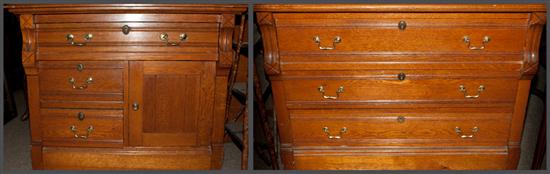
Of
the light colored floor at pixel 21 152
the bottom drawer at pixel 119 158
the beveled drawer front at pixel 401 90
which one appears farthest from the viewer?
the light colored floor at pixel 21 152

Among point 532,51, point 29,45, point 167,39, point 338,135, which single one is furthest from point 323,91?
point 29,45

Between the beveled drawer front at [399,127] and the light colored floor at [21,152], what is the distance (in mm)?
692

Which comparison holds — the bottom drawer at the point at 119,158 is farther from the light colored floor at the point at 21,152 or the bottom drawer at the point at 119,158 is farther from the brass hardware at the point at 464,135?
the brass hardware at the point at 464,135

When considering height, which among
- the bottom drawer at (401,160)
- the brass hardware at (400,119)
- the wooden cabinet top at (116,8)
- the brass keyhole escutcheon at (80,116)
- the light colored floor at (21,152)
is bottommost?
the light colored floor at (21,152)

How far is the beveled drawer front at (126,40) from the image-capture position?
103 inches

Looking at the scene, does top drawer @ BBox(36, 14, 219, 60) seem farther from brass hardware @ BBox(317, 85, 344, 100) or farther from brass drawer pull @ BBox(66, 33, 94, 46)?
brass hardware @ BBox(317, 85, 344, 100)

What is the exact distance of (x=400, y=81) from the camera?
2.52 m

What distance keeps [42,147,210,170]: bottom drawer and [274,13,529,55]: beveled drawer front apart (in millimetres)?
823

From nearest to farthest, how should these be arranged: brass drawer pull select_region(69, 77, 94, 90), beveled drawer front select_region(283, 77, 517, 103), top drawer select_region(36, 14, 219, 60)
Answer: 1. beveled drawer front select_region(283, 77, 517, 103)
2. top drawer select_region(36, 14, 219, 60)
3. brass drawer pull select_region(69, 77, 94, 90)

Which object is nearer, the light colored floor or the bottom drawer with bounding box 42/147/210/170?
the bottom drawer with bounding box 42/147/210/170

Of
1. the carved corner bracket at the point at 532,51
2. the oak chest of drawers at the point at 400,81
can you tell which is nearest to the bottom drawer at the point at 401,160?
the oak chest of drawers at the point at 400,81

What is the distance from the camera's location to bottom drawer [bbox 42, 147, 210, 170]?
9.35ft

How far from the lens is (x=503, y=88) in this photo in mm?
2525

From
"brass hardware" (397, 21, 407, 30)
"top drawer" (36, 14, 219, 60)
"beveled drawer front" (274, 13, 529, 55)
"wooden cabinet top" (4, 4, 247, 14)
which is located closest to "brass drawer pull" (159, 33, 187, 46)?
"top drawer" (36, 14, 219, 60)
